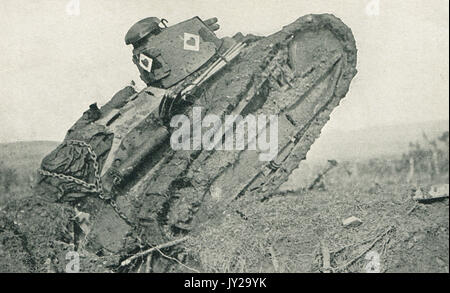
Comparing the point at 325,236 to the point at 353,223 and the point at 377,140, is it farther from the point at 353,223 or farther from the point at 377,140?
the point at 377,140

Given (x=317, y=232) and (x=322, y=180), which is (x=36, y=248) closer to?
(x=317, y=232)

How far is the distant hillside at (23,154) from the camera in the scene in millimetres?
20938

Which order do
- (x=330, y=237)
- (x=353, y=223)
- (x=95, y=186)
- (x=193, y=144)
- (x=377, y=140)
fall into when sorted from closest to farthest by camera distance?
(x=330, y=237) < (x=353, y=223) < (x=95, y=186) < (x=193, y=144) < (x=377, y=140)

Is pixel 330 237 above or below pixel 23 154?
below

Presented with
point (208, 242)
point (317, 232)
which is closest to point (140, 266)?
point (208, 242)

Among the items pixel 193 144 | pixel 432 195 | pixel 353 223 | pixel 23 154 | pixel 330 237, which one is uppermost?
pixel 23 154

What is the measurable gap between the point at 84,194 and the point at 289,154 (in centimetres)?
361

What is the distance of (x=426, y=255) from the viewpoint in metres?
4.84

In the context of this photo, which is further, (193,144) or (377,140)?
(377,140)
